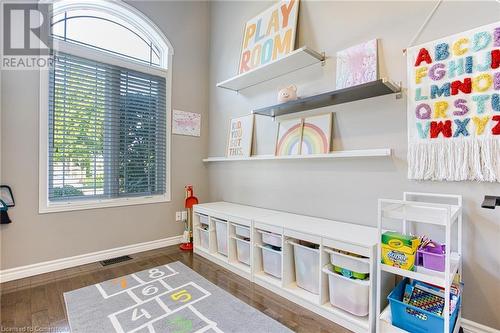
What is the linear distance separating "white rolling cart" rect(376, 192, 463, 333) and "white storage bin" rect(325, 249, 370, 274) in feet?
0.33

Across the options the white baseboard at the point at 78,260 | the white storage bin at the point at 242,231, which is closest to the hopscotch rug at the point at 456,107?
the white storage bin at the point at 242,231

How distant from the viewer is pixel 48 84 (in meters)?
2.38

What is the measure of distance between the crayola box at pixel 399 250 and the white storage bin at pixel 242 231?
3.84 ft

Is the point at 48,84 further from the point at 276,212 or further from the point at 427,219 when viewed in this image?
the point at 427,219

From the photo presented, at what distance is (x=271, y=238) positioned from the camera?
210cm

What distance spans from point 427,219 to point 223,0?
11.5 feet

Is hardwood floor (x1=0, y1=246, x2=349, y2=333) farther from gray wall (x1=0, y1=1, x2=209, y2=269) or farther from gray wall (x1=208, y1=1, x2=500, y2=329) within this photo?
gray wall (x1=208, y1=1, x2=500, y2=329)

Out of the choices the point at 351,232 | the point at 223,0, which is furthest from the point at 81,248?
the point at 223,0

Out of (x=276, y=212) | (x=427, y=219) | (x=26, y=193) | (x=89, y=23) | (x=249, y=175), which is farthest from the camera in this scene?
(x=249, y=175)

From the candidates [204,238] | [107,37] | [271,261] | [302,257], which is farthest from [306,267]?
[107,37]

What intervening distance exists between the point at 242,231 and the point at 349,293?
1.05 m

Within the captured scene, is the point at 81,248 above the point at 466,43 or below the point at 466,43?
below

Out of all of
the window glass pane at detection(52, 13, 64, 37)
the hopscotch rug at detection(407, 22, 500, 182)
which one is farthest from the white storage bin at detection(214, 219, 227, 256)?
the window glass pane at detection(52, 13, 64, 37)

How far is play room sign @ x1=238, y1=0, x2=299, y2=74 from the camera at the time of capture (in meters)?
2.45
